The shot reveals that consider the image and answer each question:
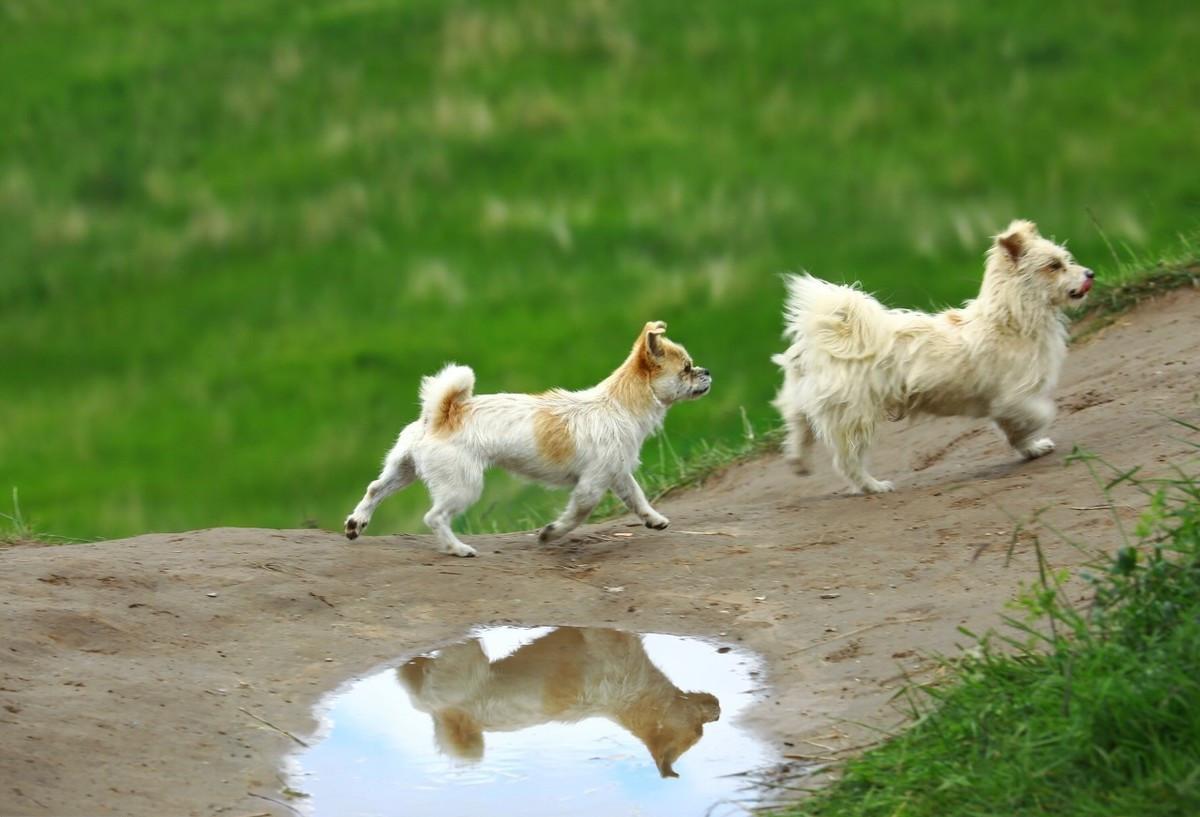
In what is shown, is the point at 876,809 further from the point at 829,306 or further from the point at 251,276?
the point at 251,276

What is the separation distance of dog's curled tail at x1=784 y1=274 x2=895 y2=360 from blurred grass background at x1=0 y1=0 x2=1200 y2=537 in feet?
10.8

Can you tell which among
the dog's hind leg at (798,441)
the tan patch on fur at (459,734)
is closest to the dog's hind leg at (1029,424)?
the dog's hind leg at (798,441)

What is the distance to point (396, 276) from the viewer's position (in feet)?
53.2

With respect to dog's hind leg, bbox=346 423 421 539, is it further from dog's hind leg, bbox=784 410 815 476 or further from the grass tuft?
the grass tuft

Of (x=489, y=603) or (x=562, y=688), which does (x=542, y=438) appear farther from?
(x=562, y=688)

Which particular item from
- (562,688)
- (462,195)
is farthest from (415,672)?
(462,195)

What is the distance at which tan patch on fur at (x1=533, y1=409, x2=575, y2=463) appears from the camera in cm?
888

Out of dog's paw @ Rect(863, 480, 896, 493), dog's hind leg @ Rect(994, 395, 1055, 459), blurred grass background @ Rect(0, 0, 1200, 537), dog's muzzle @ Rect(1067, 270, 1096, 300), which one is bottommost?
dog's paw @ Rect(863, 480, 896, 493)

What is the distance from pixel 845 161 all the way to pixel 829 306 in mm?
7861

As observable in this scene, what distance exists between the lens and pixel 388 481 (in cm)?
891

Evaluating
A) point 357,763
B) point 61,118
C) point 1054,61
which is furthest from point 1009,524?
point 61,118

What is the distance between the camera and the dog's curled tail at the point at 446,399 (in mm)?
8734

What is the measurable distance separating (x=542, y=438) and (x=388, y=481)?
847 millimetres

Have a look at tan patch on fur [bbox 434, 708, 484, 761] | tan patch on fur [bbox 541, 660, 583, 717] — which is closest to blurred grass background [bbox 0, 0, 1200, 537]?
tan patch on fur [bbox 541, 660, 583, 717]
